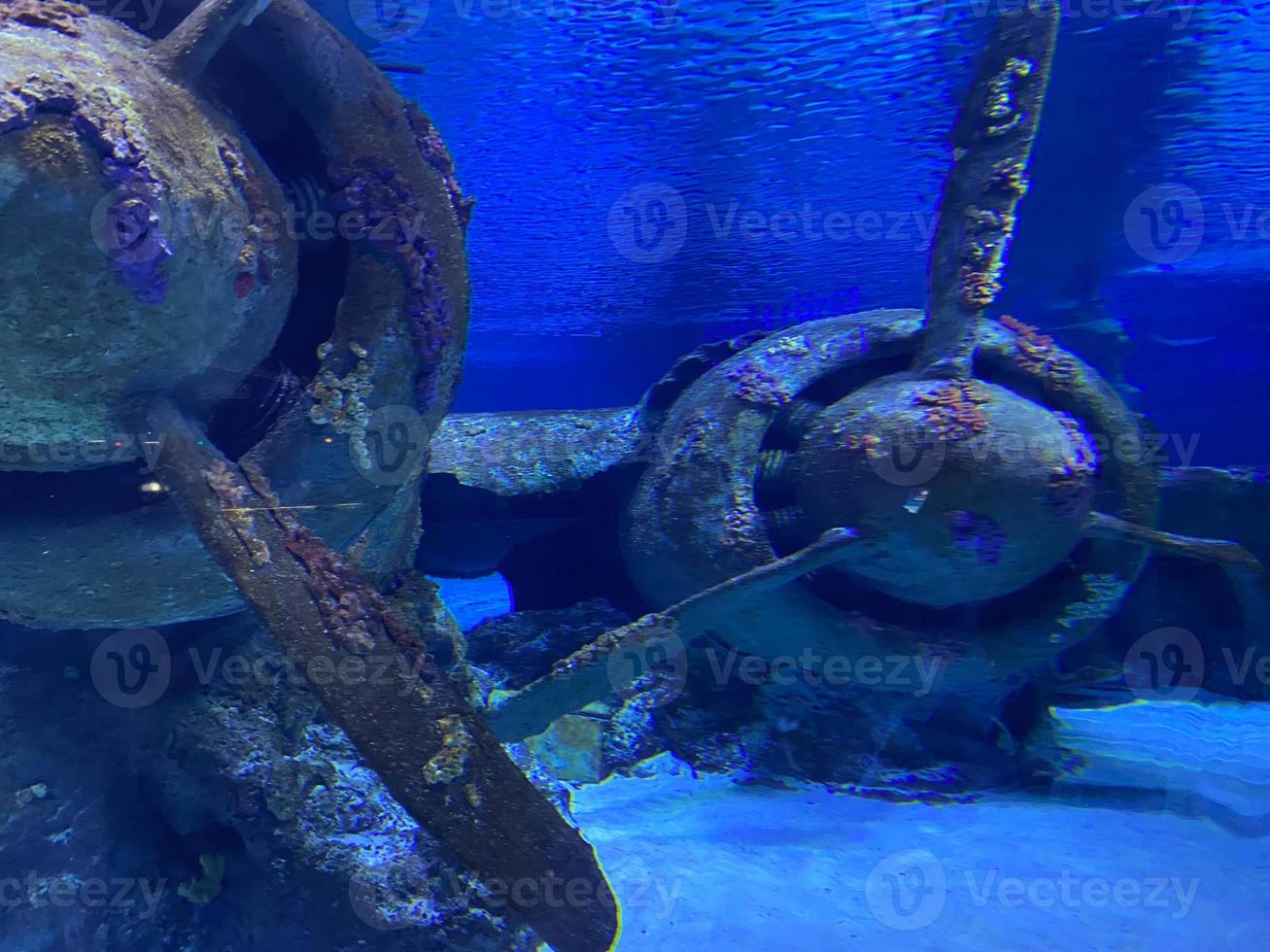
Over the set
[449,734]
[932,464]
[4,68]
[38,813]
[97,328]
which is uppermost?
[4,68]

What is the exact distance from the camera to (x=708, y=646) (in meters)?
5.06

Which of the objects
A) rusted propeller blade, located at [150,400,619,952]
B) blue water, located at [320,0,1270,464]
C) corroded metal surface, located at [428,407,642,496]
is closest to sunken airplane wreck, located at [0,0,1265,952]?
rusted propeller blade, located at [150,400,619,952]

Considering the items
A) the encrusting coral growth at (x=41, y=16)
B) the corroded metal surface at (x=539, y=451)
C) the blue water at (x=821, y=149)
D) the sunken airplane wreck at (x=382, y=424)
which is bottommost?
the corroded metal surface at (x=539, y=451)

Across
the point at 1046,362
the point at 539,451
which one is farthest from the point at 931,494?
the point at 539,451

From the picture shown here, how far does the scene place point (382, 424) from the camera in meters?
2.98

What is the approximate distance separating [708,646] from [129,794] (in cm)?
322

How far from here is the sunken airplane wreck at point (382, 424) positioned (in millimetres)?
1996

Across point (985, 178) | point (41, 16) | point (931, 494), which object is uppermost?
point (985, 178)

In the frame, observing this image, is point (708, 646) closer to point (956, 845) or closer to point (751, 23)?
point (956, 845)

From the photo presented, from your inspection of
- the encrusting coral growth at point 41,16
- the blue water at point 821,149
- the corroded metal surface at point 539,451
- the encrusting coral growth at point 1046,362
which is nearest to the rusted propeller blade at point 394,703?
the encrusting coral growth at point 41,16

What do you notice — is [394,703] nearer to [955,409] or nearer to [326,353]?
[326,353]

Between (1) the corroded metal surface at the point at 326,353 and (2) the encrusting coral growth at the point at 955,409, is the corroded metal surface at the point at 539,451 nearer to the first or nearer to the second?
(2) the encrusting coral growth at the point at 955,409

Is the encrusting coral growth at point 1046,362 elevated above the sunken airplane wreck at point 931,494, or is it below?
above

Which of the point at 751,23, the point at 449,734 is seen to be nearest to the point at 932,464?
the point at 449,734
